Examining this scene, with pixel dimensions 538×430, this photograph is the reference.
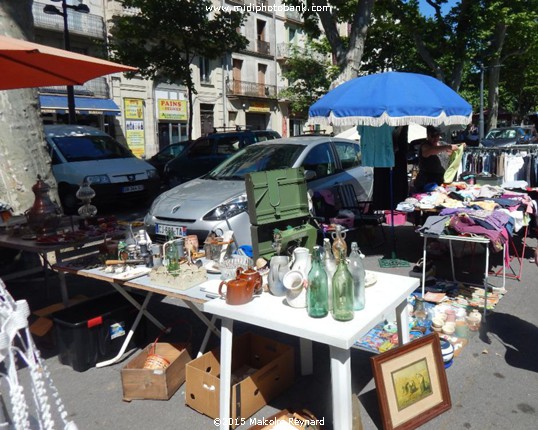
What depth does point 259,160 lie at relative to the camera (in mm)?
6789

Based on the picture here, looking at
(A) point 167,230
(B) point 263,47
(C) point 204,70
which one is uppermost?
(B) point 263,47

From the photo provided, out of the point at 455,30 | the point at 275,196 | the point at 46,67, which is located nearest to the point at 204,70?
the point at 455,30

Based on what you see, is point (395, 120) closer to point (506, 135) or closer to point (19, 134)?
point (19, 134)

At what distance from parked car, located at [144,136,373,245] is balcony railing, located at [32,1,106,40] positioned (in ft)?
58.0

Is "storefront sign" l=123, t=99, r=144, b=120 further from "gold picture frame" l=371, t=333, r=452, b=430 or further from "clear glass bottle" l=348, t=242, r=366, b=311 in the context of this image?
"gold picture frame" l=371, t=333, r=452, b=430

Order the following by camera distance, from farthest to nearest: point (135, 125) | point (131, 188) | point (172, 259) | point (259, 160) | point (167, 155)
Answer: point (135, 125), point (167, 155), point (131, 188), point (259, 160), point (172, 259)

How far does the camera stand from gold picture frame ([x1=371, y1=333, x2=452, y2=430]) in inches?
101

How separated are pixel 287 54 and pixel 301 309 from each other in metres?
32.9

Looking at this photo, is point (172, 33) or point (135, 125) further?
point (135, 125)

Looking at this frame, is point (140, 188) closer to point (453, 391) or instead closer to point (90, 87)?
point (453, 391)

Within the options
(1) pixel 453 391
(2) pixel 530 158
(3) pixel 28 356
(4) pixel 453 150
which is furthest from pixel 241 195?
(2) pixel 530 158

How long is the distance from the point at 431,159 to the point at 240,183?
8.83ft

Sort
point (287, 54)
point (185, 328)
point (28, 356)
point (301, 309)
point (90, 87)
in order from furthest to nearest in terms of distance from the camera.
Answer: point (287, 54), point (90, 87), point (185, 328), point (301, 309), point (28, 356)

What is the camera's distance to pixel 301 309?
2.46 meters
